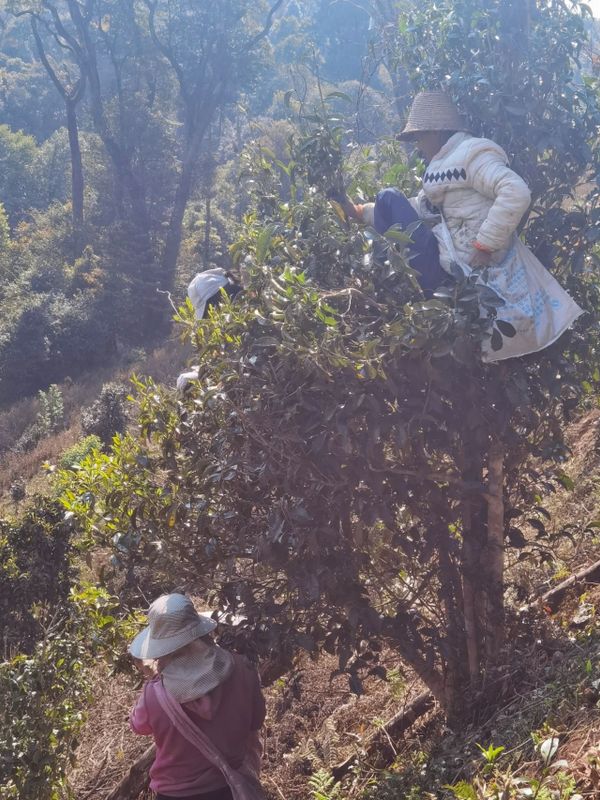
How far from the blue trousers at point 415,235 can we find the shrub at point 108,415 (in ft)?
36.9

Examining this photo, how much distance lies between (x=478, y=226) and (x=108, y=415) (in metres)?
11.8

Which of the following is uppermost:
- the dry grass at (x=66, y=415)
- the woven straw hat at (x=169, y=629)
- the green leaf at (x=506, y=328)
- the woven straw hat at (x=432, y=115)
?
the woven straw hat at (x=432, y=115)

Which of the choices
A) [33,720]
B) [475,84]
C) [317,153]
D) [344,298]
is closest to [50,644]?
[33,720]

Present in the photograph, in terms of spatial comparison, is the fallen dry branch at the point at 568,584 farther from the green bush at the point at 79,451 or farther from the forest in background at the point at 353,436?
the green bush at the point at 79,451

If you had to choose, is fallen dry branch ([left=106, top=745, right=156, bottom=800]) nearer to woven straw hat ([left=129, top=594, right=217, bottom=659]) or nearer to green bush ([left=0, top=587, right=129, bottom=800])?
green bush ([left=0, top=587, right=129, bottom=800])

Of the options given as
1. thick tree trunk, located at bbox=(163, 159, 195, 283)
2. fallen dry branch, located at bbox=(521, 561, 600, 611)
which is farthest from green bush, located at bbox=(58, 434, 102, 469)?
thick tree trunk, located at bbox=(163, 159, 195, 283)

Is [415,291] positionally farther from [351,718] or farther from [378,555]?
[351,718]

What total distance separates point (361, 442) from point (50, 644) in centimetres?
177

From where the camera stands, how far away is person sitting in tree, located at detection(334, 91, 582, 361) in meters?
3.12

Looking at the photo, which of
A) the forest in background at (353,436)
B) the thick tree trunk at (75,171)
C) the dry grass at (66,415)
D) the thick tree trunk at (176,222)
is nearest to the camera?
the forest in background at (353,436)

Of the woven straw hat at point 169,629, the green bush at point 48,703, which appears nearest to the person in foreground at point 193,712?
the woven straw hat at point 169,629

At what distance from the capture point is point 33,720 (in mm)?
3727

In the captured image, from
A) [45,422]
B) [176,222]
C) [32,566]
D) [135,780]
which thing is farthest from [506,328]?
[176,222]

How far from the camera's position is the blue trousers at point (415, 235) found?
3271 millimetres
